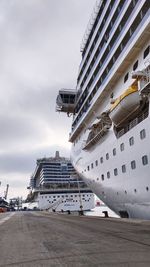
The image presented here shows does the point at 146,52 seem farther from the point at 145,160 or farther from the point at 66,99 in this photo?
the point at 66,99

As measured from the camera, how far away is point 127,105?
16531mm

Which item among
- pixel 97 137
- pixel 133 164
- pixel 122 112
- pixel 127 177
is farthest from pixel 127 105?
pixel 97 137

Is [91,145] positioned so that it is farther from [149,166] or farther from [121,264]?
[121,264]

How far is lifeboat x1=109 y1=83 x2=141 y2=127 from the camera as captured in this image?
16.2 m

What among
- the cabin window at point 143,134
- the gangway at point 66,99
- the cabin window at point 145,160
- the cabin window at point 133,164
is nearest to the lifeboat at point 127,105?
the cabin window at point 143,134

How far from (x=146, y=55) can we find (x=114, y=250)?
44.1 feet

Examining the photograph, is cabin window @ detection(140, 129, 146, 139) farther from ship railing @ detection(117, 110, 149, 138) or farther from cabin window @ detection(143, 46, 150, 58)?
cabin window @ detection(143, 46, 150, 58)

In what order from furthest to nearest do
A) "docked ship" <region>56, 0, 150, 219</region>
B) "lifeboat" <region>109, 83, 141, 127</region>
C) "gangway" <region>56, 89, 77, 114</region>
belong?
"gangway" <region>56, 89, 77, 114</region>, "lifeboat" <region>109, 83, 141, 127</region>, "docked ship" <region>56, 0, 150, 219</region>

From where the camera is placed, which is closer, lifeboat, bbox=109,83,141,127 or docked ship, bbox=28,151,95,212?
lifeboat, bbox=109,83,141,127

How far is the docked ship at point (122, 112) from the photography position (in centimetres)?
1579

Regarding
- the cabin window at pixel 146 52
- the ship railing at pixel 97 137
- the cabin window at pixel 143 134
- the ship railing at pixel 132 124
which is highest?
the cabin window at pixel 146 52

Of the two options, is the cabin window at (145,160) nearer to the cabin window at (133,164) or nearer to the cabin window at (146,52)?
the cabin window at (133,164)

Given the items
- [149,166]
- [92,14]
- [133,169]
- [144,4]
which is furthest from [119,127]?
[92,14]

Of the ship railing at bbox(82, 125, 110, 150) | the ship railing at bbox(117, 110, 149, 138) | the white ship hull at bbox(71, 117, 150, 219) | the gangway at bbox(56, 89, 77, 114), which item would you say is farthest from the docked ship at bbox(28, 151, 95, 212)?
the ship railing at bbox(117, 110, 149, 138)
